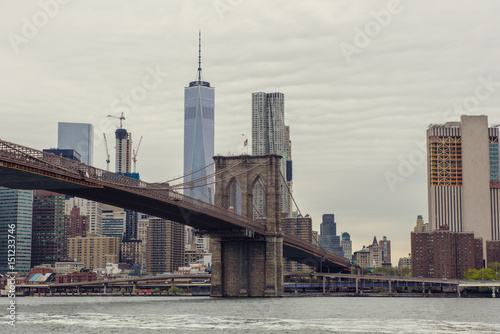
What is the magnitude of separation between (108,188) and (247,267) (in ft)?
110

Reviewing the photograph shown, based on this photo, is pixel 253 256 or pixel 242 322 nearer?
pixel 242 322

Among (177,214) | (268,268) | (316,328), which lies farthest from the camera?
(268,268)

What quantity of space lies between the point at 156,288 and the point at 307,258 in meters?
55.1

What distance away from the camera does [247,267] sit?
103 meters

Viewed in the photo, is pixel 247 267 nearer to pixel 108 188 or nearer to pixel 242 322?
pixel 108 188

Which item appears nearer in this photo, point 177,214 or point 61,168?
point 61,168

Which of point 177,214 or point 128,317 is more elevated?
point 177,214

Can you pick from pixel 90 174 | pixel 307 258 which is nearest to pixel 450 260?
pixel 307 258

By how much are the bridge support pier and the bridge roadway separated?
2.38 meters

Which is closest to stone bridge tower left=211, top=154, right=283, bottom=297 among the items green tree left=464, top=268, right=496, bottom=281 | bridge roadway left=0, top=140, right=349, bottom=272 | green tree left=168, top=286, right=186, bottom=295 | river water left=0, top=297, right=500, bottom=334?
bridge roadway left=0, top=140, right=349, bottom=272

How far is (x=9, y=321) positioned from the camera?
2271 inches

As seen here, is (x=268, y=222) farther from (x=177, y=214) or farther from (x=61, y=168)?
(x=61, y=168)

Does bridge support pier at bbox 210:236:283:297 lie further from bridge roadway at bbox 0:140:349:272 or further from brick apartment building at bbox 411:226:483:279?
brick apartment building at bbox 411:226:483:279

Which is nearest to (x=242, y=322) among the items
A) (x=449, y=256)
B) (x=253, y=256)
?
(x=253, y=256)
